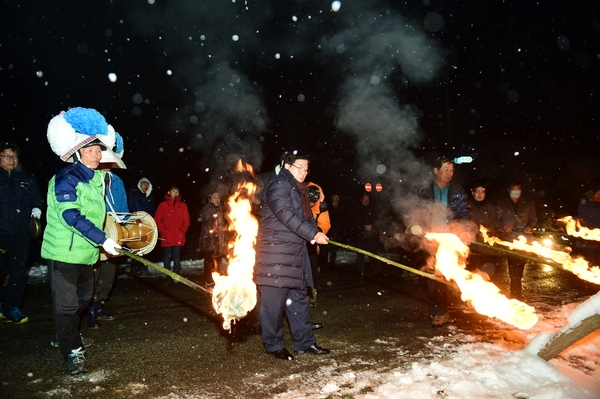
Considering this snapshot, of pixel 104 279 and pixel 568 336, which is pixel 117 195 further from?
pixel 568 336

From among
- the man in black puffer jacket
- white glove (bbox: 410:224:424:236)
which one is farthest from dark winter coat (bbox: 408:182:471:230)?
the man in black puffer jacket

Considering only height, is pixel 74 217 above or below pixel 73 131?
below

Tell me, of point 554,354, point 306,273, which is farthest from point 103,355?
point 554,354

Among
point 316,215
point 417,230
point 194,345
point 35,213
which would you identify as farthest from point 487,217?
point 35,213

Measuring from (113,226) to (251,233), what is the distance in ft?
6.36

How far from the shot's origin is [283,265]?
442 cm

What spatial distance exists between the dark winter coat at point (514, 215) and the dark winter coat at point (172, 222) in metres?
6.61

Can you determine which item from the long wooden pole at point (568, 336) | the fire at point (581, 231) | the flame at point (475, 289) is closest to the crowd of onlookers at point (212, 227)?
the fire at point (581, 231)

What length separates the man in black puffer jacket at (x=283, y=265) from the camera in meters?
4.39

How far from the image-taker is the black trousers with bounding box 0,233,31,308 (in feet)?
18.7

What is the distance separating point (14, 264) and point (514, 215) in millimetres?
8078

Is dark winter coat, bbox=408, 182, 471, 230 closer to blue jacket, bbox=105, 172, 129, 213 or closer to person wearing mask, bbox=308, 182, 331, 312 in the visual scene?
person wearing mask, bbox=308, 182, 331, 312

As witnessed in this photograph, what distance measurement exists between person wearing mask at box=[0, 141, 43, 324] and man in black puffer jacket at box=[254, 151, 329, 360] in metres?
3.66

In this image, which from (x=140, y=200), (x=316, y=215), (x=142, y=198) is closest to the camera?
(x=316, y=215)
